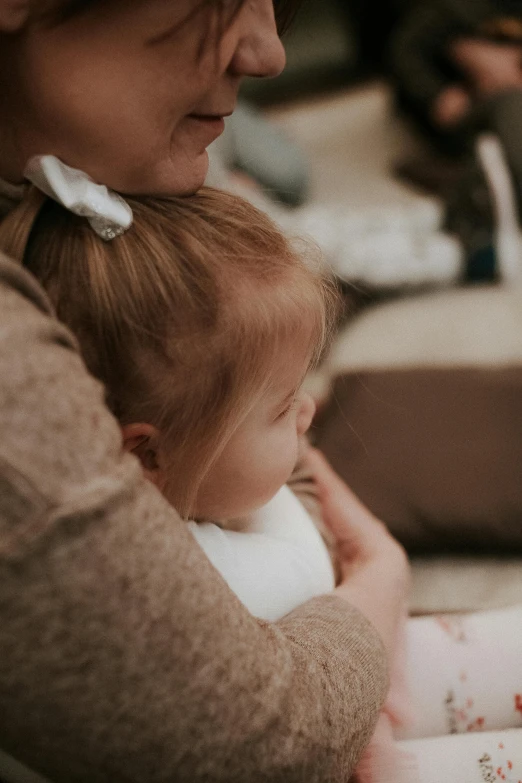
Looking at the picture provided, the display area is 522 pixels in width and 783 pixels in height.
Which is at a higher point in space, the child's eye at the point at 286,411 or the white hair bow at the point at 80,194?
the white hair bow at the point at 80,194

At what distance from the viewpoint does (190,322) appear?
61cm

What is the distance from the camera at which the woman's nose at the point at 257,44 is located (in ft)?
1.88

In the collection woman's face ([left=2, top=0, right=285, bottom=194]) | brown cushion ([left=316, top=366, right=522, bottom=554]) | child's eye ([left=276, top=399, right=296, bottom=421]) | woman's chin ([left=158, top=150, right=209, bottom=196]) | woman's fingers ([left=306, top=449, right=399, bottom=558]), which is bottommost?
brown cushion ([left=316, top=366, right=522, bottom=554])

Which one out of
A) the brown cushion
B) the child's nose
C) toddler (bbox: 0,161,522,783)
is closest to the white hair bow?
toddler (bbox: 0,161,522,783)

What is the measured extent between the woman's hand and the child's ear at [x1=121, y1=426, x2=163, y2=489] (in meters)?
0.20

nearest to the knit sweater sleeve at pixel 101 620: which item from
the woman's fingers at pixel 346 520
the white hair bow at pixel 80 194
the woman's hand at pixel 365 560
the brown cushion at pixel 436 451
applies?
the white hair bow at pixel 80 194

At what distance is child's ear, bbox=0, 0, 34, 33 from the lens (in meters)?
0.48

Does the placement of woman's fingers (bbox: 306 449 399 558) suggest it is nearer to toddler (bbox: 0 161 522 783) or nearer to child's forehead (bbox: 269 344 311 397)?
toddler (bbox: 0 161 522 783)

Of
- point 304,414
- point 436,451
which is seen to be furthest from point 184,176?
point 436,451

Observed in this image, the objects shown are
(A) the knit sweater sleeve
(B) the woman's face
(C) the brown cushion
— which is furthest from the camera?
(C) the brown cushion

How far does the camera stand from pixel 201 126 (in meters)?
0.60

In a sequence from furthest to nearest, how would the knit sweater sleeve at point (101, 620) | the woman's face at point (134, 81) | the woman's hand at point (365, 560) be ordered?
the woman's hand at point (365, 560), the woman's face at point (134, 81), the knit sweater sleeve at point (101, 620)

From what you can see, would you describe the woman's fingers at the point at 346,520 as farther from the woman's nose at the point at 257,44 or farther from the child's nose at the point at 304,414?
the woman's nose at the point at 257,44

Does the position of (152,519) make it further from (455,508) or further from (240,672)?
(455,508)
